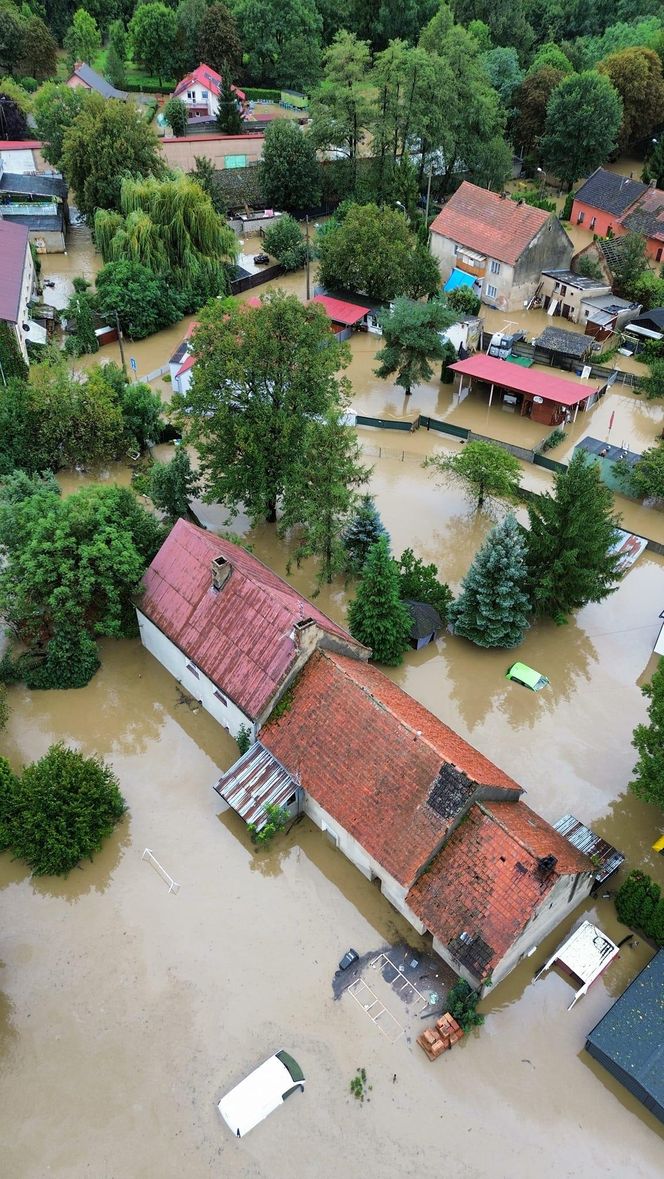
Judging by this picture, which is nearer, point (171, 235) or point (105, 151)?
point (171, 235)

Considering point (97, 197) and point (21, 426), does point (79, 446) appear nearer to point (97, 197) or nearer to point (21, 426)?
point (21, 426)

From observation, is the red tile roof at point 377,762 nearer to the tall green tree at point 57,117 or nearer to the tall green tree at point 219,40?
the tall green tree at point 57,117

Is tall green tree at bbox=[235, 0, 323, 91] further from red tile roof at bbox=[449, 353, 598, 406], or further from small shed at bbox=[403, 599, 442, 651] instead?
small shed at bbox=[403, 599, 442, 651]

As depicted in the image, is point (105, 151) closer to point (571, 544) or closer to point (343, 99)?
point (343, 99)

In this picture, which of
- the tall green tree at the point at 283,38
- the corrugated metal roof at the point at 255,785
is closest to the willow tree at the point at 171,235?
the corrugated metal roof at the point at 255,785

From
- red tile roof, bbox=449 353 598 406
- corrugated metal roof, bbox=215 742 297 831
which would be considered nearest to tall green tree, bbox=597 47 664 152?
red tile roof, bbox=449 353 598 406

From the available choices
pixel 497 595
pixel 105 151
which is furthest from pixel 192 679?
pixel 105 151
